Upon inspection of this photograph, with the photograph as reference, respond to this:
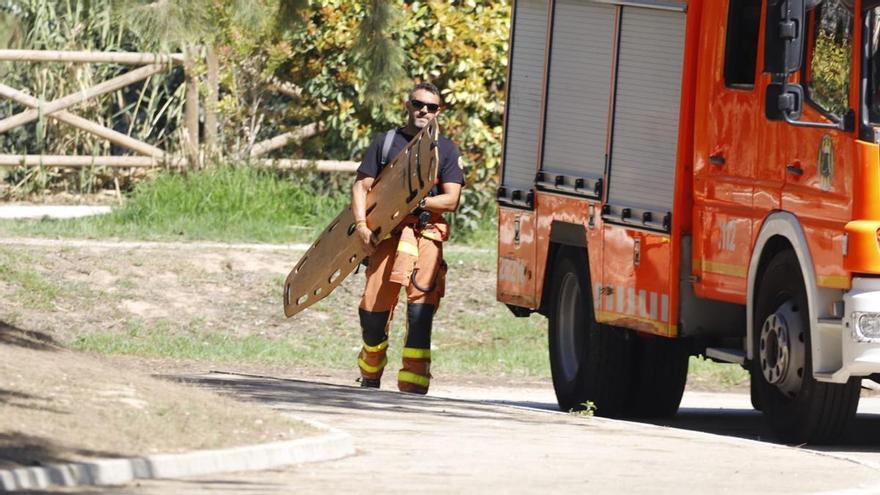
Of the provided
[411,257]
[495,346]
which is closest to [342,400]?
[411,257]

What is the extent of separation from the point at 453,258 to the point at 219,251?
2.16m

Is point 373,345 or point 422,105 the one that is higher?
point 422,105

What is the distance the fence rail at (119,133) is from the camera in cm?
2144

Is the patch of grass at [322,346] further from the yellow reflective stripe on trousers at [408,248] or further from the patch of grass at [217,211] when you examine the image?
the yellow reflective stripe on trousers at [408,248]

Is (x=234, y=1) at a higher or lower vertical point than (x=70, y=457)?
higher

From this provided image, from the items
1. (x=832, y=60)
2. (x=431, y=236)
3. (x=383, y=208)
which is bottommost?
(x=431, y=236)

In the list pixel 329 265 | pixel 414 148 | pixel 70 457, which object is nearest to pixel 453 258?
pixel 329 265

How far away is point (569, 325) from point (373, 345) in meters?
1.46

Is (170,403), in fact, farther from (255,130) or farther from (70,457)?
(255,130)

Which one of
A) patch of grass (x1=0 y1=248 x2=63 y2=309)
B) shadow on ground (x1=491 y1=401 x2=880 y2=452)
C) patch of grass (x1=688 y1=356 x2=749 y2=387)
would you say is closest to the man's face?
shadow on ground (x1=491 y1=401 x2=880 y2=452)

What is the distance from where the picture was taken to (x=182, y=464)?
26.8 feet

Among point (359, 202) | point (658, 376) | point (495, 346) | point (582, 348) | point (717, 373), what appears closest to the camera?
point (359, 202)

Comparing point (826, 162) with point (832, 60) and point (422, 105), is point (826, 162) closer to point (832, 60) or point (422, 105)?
point (832, 60)

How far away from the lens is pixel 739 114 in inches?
443
